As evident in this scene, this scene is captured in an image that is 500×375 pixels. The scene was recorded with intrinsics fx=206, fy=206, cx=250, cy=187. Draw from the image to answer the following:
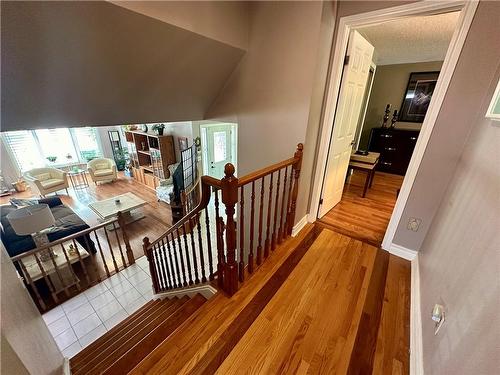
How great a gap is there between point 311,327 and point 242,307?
1.54 feet

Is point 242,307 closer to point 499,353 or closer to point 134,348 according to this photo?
point 134,348

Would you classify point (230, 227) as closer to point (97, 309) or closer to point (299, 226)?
point (299, 226)

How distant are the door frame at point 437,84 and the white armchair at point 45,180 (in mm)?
6378

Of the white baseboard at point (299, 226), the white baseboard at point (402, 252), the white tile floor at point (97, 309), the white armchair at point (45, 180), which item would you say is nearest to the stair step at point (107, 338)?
the white tile floor at point (97, 309)

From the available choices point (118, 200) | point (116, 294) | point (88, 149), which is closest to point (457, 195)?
point (116, 294)

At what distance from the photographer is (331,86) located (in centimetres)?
198

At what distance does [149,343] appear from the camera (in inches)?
62.5

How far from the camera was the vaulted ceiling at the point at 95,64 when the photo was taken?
1274 mm

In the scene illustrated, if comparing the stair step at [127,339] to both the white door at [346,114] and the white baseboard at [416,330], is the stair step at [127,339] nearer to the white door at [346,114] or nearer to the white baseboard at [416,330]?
the white baseboard at [416,330]

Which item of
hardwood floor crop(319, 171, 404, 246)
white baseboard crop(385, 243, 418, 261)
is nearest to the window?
hardwood floor crop(319, 171, 404, 246)

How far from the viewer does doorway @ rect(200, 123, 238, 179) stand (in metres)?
4.89

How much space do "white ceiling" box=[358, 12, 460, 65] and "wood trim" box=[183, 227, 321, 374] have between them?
2.40 m

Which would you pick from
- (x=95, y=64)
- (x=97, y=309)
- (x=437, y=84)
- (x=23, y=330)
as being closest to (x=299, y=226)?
(x=437, y=84)

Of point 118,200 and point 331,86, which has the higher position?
point 331,86
